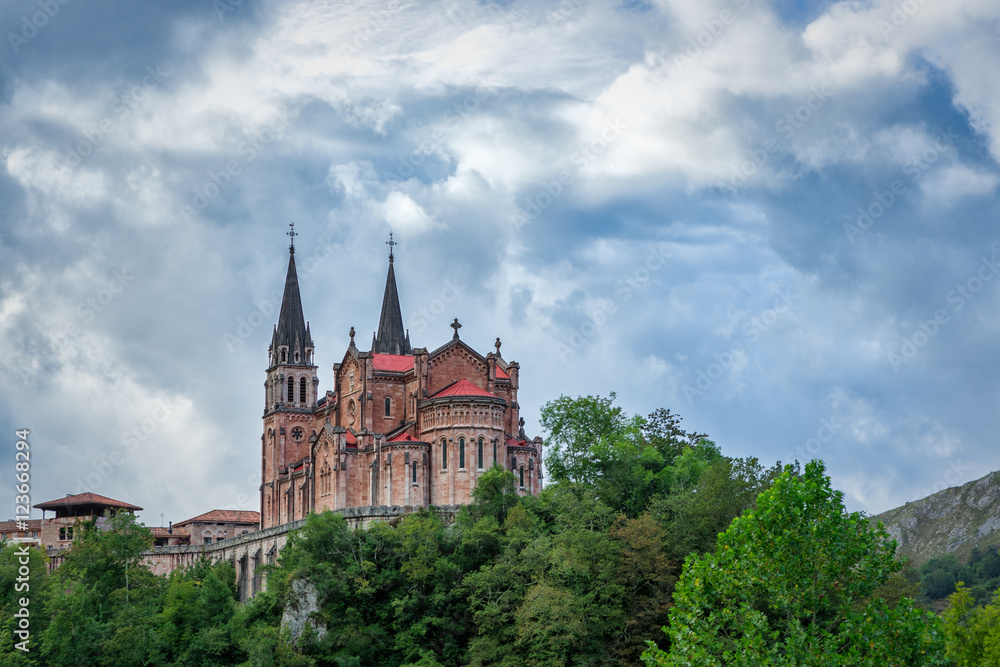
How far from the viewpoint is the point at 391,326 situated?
4082 inches

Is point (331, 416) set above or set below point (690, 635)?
above

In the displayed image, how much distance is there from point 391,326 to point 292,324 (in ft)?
30.2

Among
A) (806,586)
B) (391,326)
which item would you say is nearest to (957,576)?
(391,326)

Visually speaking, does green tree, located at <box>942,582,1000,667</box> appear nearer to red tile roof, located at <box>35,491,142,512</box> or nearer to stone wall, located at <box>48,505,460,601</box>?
stone wall, located at <box>48,505,460,601</box>

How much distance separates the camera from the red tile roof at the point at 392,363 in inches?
3344

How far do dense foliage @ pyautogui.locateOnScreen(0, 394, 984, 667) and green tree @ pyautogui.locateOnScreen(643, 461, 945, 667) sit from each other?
42.4 ft

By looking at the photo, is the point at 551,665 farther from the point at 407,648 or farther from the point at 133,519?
the point at 133,519

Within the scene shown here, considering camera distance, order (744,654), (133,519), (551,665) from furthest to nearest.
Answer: (133,519) < (551,665) < (744,654)

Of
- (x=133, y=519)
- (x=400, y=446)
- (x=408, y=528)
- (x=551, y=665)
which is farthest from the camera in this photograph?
(x=133, y=519)

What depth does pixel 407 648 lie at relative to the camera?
64.6 m

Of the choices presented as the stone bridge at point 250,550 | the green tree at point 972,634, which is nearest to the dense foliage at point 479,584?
the green tree at point 972,634

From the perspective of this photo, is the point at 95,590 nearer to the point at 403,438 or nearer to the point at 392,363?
the point at 403,438

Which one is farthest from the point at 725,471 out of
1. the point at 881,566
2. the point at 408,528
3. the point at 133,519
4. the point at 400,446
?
the point at 133,519

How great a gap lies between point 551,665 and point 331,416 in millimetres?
37223
